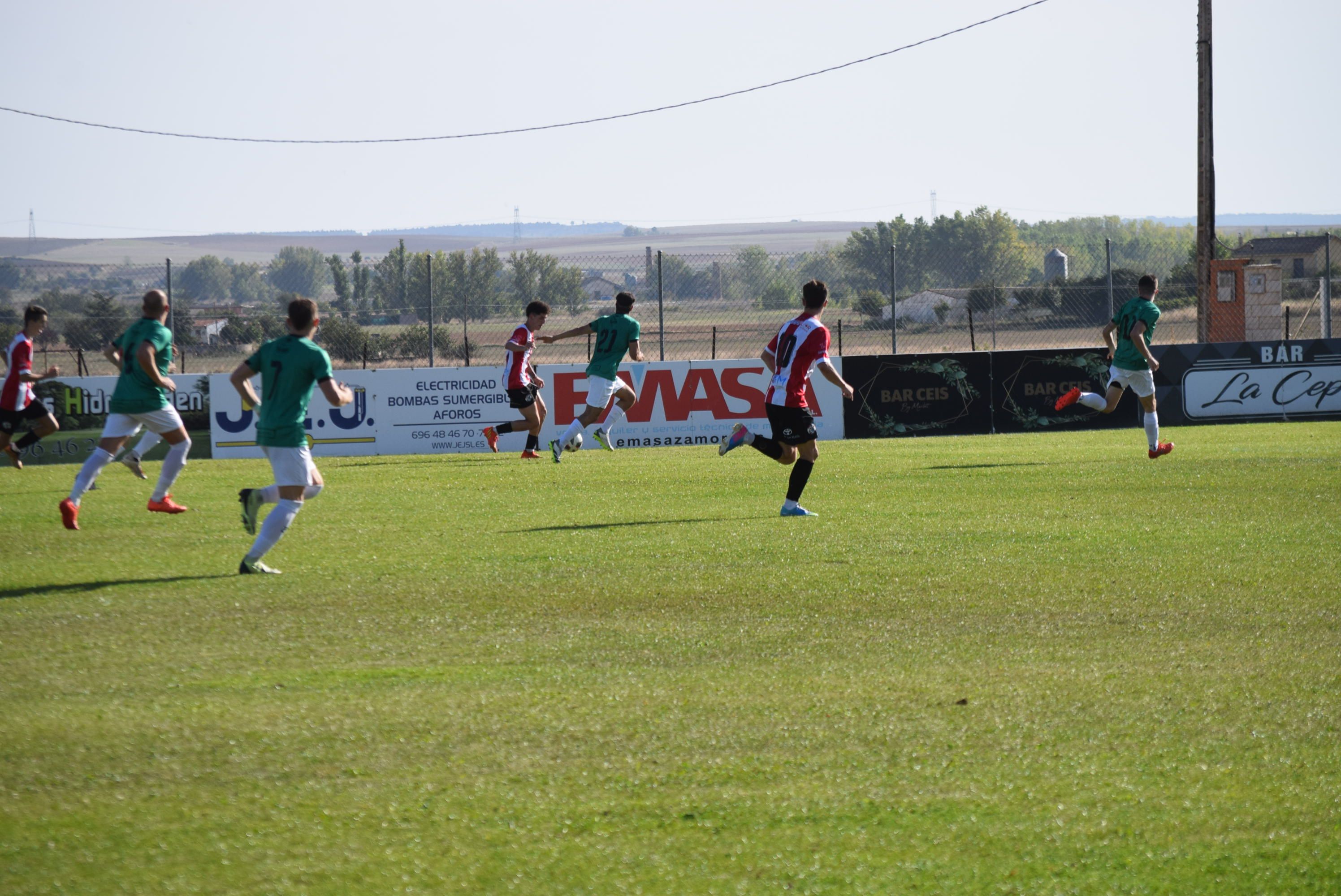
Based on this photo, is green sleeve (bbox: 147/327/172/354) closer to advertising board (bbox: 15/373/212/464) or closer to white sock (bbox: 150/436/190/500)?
white sock (bbox: 150/436/190/500)

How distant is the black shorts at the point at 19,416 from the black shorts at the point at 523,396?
19.0 ft

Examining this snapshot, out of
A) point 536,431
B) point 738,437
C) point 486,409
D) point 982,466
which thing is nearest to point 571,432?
point 536,431

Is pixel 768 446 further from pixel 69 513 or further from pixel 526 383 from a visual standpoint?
pixel 526 383

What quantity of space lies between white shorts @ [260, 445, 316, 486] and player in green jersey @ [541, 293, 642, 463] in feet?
27.0

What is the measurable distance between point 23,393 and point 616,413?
744 cm

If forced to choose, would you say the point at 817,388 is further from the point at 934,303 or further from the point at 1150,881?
the point at 1150,881

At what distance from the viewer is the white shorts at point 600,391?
1692 cm

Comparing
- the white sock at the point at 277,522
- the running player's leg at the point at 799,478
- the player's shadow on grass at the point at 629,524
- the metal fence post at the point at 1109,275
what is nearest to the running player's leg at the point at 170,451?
the player's shadow on grass at the point at 629,524

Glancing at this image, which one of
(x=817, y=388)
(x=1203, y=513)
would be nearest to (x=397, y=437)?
(x=817, y=388)

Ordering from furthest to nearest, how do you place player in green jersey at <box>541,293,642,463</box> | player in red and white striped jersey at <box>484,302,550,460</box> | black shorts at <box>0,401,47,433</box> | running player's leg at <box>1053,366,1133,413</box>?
player in red and white striped jersey at <box>484,302,550,460</box>
player in green jersey at <box>541,293,642,463</box>
running player's leg at <box>1053,366,1133,413</box>
black shorts at <box>0,401,47,433</box>

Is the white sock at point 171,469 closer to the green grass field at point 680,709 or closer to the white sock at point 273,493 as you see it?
the green grass field at point 680,709

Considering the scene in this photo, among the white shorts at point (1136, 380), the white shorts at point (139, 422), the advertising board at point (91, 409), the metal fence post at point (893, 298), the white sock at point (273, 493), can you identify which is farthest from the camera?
the metal fence post at point (893, 298)

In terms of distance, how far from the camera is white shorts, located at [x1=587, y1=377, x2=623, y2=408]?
16.9 m

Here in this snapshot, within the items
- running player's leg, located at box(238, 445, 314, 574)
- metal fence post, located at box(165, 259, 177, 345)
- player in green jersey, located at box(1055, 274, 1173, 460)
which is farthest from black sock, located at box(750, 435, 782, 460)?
metal fence post, located at box(165, 259, 177, 345)
